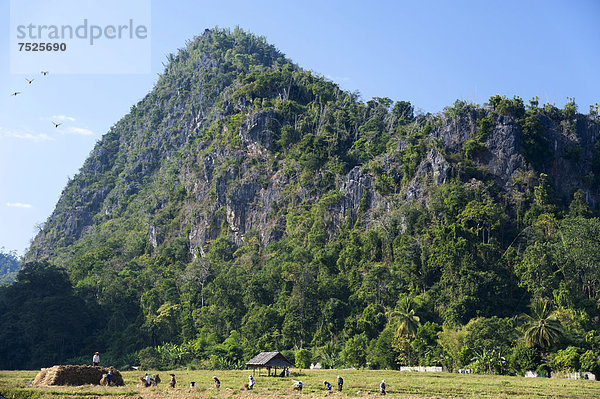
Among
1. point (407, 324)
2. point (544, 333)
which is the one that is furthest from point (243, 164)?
point (544, 333)

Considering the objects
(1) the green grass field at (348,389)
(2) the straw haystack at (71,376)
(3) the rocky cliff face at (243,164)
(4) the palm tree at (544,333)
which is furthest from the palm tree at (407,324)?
(2) the straw haystack at (71,376)

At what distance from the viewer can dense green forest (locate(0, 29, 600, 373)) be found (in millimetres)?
70000

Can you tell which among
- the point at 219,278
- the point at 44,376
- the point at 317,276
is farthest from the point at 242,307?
the point at 44,376

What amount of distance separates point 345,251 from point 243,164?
115ft

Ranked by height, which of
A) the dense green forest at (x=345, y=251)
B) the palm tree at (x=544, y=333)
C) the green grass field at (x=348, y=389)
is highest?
the dense green forest at (x=345, y=251)

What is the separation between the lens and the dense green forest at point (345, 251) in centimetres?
7000

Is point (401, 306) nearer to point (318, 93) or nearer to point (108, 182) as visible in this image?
point (318, 93)

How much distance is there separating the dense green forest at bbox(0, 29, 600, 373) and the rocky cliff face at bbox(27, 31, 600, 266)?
1.37ft

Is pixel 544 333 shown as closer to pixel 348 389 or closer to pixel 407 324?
pixel 407 324

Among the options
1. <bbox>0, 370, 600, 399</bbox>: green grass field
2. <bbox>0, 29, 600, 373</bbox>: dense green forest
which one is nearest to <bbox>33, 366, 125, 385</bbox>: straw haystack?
<bbox>0, 370, 600, 399</bbox>: green grass field

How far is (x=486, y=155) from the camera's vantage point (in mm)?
89625

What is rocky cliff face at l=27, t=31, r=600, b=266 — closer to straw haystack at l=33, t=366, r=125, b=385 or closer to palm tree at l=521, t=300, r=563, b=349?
palm tree at l=521, t=300, r=563, b=349

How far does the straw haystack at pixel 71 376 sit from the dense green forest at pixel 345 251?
3404 cm

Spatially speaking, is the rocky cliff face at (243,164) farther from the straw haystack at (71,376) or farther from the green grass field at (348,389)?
the straw haystack at (71,376)
